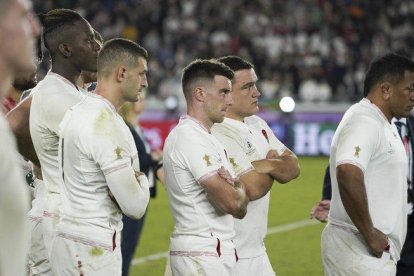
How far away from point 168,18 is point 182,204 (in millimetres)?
24225

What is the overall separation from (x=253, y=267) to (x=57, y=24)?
1983mm

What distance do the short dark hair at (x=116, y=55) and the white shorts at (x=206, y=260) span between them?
3.56 feet

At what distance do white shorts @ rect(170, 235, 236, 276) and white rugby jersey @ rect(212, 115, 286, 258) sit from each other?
2.01 feet

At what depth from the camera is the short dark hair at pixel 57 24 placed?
5738mm

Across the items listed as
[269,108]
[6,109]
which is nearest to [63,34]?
[6,109]

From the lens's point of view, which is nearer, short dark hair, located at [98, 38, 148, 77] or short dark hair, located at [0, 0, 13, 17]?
short dark hair, located at [0, 0, 13, 17]

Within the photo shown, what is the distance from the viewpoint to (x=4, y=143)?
8.45 feet

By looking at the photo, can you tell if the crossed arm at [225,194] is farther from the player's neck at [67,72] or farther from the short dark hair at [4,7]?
the short dark hair at [4,7]

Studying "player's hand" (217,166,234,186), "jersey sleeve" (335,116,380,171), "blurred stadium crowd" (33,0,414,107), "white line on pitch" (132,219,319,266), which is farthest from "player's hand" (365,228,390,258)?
"blurred stadium crowd" (33,0,414,107)

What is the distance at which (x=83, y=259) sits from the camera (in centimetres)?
504

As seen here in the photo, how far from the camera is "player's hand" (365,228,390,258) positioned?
233 inches

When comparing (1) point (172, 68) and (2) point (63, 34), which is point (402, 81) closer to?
(2) point (63, 34)

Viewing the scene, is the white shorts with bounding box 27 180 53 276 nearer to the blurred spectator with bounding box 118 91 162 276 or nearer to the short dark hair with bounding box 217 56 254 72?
the short dark hair with bounding box 217 56 254 72

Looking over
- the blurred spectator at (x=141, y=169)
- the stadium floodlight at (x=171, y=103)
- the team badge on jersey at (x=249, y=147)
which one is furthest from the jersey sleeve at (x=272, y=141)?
the stadium floodlight at (x=171, y=103)
